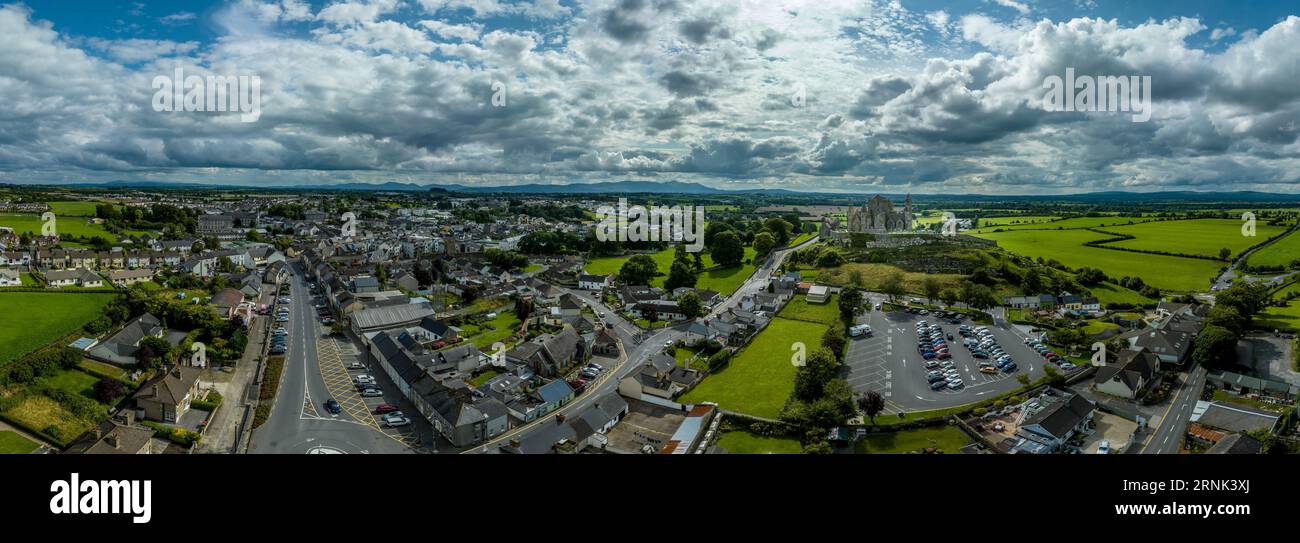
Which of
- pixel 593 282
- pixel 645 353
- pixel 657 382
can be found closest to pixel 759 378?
pixel 657 382

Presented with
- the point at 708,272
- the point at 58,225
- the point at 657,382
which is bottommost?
the point at 657,382

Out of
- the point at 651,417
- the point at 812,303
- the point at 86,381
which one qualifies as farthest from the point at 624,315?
the point at 86,381

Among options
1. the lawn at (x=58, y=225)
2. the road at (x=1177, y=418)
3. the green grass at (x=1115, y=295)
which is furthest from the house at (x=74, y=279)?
the green grass at (x=1115, y=295)

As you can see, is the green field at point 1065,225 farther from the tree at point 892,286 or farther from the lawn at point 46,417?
the lawn at point 46,417

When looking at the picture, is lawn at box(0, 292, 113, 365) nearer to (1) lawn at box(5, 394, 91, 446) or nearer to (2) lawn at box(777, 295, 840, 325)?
(1) lawn at box(5, 394, 91, 446)

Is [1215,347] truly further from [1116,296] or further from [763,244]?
[763,244]

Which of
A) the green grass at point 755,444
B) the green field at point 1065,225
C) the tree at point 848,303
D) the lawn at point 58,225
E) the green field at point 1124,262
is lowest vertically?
the green grass at point 755,444
